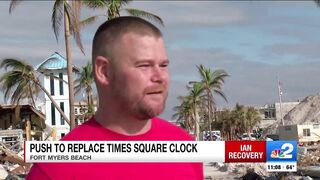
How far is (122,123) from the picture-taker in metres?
2.19

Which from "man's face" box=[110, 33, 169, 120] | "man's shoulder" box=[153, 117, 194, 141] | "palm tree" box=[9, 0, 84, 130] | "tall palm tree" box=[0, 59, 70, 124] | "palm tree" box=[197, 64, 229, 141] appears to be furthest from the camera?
"palm tree" box=[197, 64, 229, 141]

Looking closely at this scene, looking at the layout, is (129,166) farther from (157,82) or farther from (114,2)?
(114,2)

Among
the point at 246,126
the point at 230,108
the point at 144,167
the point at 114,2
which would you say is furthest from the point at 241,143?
the point at 230,108

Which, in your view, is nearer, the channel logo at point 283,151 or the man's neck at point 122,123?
the man's neck at point 122,123

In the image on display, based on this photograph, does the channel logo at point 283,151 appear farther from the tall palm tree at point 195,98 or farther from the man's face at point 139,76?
the tall palm tree at point 195,98

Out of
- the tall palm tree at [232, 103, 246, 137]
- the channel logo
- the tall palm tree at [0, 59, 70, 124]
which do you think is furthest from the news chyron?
the tall palm tree at [232, 103, 246, 137]

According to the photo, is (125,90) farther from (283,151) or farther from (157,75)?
(283,151)

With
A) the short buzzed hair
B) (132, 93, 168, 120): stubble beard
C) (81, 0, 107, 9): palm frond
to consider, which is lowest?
(132, 93, 168, 120): stubble beard

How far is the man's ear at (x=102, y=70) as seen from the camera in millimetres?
2100

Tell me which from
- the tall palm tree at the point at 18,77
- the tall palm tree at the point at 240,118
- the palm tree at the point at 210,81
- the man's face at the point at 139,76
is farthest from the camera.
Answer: the tall palm tree at the point at 240,118

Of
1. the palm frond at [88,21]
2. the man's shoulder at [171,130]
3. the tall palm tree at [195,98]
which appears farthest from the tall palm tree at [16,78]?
the tall palm tree at [195,98]

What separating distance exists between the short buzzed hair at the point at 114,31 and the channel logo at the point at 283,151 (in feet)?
2.39

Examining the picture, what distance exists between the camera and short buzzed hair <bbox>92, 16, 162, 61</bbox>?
2104 millimetres

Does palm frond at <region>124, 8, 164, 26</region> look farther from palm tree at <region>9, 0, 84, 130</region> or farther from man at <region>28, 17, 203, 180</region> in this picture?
man at <region>28, 17, 203, 180</region>
